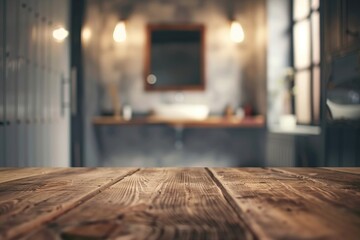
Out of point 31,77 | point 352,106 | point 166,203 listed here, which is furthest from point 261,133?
point 166,203

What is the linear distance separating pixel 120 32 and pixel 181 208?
4087 millimetres

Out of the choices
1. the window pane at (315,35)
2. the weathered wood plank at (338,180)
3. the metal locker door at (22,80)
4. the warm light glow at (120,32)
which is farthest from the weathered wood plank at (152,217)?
the warm light glow at (120,32)

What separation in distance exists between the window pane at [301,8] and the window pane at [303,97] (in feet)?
1.87

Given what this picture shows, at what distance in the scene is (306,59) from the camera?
12.9ft

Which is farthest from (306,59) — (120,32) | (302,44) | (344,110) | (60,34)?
(60,34)

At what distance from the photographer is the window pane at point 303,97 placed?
3.87 meters

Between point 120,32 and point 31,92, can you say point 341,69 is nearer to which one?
point 31,92

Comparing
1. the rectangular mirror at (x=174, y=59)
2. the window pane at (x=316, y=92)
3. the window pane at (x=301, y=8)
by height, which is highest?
the window pane at (x=301, y=8)

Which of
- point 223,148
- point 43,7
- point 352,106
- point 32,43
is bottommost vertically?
point 223,148

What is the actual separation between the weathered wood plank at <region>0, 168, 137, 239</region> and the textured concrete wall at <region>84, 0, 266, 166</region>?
3.48 meters

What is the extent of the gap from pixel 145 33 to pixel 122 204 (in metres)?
4.11

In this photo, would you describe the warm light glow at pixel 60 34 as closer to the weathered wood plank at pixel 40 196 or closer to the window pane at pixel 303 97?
the window pane at pixel 303 97

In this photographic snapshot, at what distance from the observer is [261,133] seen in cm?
441

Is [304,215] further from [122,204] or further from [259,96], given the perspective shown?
[259,96]
